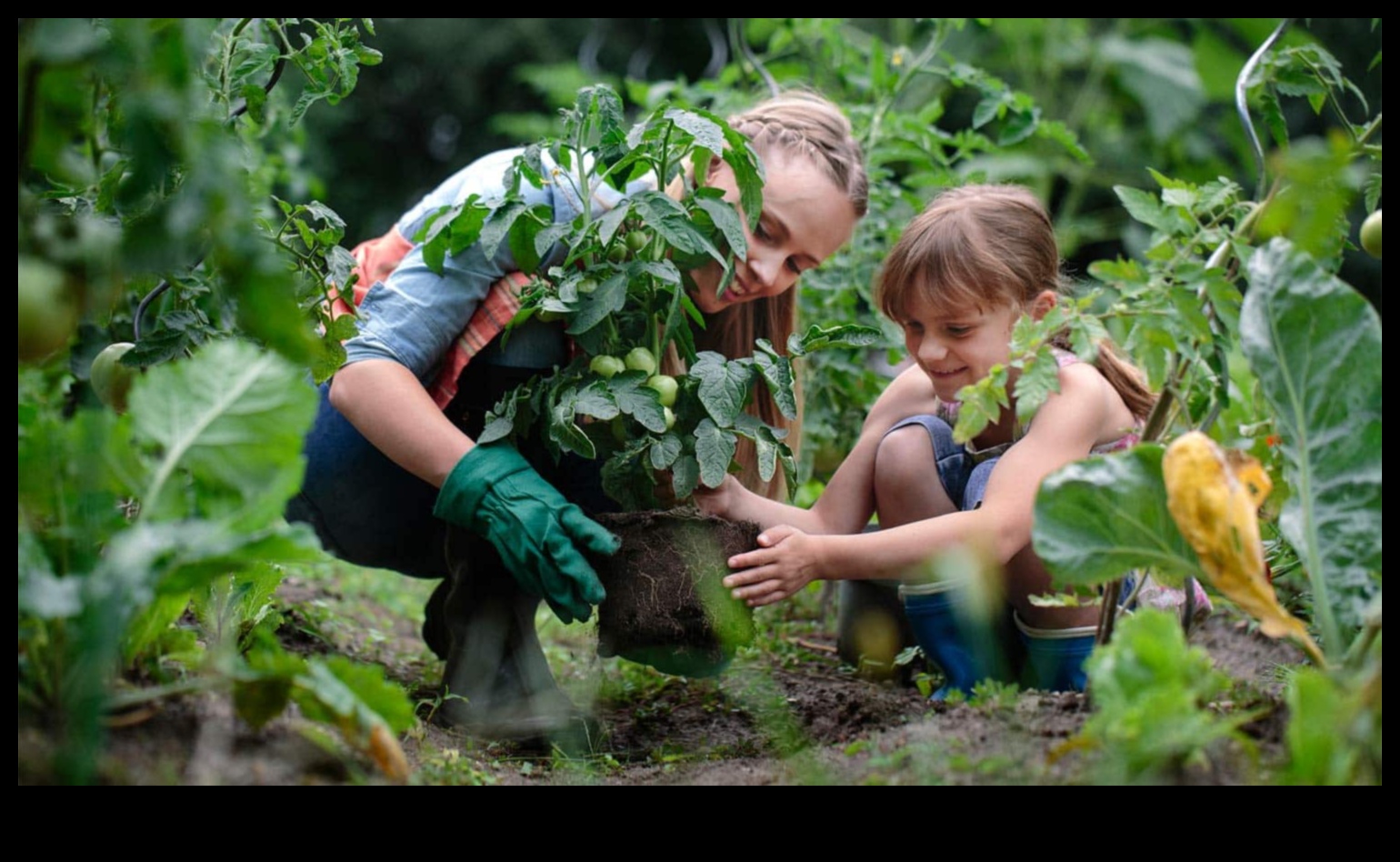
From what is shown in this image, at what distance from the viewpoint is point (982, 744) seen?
1.15 metres

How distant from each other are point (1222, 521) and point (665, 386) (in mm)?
715

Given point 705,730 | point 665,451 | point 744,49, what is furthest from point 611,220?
point 744,49

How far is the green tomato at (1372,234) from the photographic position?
4.57 feet

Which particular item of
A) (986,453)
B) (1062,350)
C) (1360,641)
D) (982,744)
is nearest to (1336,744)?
(1360,641)

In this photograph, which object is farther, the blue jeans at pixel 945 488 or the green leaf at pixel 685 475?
the blue jeans at pixel 945 488

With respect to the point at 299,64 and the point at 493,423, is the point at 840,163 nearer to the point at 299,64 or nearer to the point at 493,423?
the point at 493,423

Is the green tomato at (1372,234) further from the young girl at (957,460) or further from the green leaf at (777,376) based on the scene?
the green leaf at (777,376)

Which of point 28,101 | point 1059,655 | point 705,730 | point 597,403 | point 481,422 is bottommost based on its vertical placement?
point 705,730

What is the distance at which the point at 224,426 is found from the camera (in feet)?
3.36

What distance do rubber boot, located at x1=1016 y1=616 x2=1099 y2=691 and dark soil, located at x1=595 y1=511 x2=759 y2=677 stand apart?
1.42 ft

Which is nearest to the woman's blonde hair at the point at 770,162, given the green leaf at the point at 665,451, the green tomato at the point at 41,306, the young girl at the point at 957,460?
the young girl at the point at 957,460

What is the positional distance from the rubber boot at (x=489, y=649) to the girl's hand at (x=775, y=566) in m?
0.33

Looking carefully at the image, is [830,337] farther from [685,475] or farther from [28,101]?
[28,101]

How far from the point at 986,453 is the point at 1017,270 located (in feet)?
0.89
